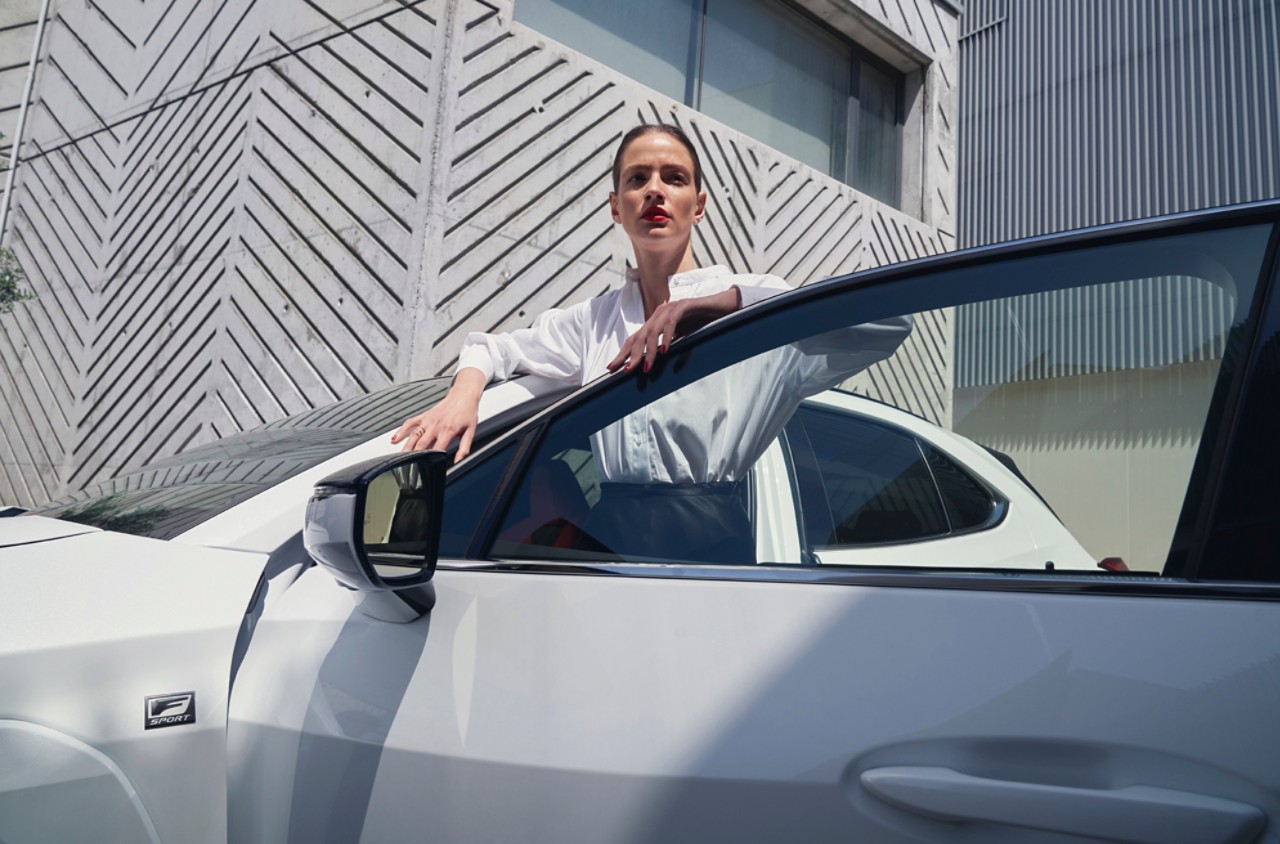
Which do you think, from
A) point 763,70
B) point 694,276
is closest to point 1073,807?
point 694,276

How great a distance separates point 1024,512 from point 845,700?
0.95ft

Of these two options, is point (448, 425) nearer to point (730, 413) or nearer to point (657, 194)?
point (730, 413)

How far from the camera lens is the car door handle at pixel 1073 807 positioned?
2.11ft

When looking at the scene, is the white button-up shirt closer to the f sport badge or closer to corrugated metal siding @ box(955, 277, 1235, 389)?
corrugated metal siding @ box(955, 277, 1235, 389)

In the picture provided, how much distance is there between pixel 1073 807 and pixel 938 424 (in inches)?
16.3

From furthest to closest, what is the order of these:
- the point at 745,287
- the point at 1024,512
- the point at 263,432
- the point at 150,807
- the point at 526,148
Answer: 1. the point at 526,148
2. the point at 263,432
3. the point at 745,287
4. the point at 150,807
5. the point at 1024,512

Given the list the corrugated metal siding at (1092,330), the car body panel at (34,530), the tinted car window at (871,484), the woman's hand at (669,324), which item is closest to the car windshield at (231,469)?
the car body panel at (34,530)

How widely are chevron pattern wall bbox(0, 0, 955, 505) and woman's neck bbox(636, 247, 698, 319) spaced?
3374 mm

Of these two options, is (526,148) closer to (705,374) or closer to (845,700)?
(705,374)

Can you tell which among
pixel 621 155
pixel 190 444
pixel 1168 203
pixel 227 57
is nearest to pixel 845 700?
pixel 621 155

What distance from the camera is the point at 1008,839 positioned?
2.29 ft

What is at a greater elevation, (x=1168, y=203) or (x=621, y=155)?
(x=1168, y=203)

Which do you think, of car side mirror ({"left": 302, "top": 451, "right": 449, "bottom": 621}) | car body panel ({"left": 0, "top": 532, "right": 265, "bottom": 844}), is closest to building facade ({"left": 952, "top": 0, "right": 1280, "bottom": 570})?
car side mirror ({"left": 302, "top": 451, "right": 449, "bottom": 621})

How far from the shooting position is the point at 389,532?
1.12 meters
